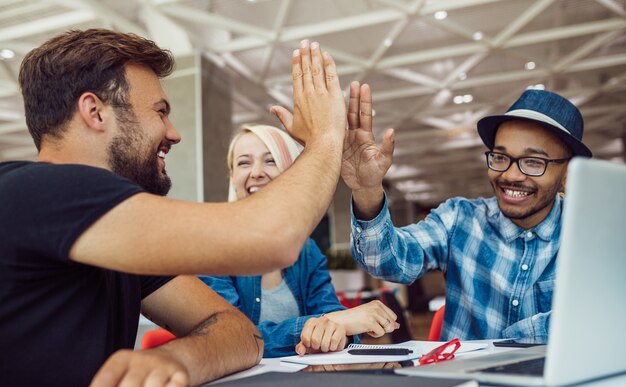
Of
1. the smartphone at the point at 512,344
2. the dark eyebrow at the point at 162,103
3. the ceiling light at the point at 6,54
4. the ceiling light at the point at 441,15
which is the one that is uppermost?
the ceiling light at the point at 441,15

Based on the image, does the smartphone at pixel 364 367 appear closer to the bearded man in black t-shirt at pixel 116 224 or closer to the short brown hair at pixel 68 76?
the bearded man in black t-shirt at pixel 116 224

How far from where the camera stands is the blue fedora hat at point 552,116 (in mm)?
2219

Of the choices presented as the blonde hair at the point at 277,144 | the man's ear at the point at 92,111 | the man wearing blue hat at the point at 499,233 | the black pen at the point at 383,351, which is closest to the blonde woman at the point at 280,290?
the blonde hair at the point at 277,144

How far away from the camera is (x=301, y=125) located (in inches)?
57.9

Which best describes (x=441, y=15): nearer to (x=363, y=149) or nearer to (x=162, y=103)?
(x=363, y=149)

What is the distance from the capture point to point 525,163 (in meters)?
2.26

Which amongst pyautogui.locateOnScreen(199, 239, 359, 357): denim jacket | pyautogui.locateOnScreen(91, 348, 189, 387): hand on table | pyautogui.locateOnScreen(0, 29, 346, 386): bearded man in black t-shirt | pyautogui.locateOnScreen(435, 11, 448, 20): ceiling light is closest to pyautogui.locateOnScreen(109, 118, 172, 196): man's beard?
pyautogui.locateOnScreen(0, 29, 346, 386): bearded man in black t-shirt

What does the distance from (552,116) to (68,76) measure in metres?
1.79

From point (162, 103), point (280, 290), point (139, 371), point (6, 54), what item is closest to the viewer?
point (139, 371)

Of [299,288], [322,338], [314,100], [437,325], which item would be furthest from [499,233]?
[314,100]

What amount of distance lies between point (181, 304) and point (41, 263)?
0.50 m

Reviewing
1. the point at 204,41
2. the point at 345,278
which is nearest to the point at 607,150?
the point at 345,278

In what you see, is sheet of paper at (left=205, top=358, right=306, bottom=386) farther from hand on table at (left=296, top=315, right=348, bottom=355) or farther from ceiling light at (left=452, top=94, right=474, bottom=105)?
ceiling light at (left=452, top=94, right=474, bottom=105)

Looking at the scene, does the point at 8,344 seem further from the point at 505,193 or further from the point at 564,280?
the point at 505,193
